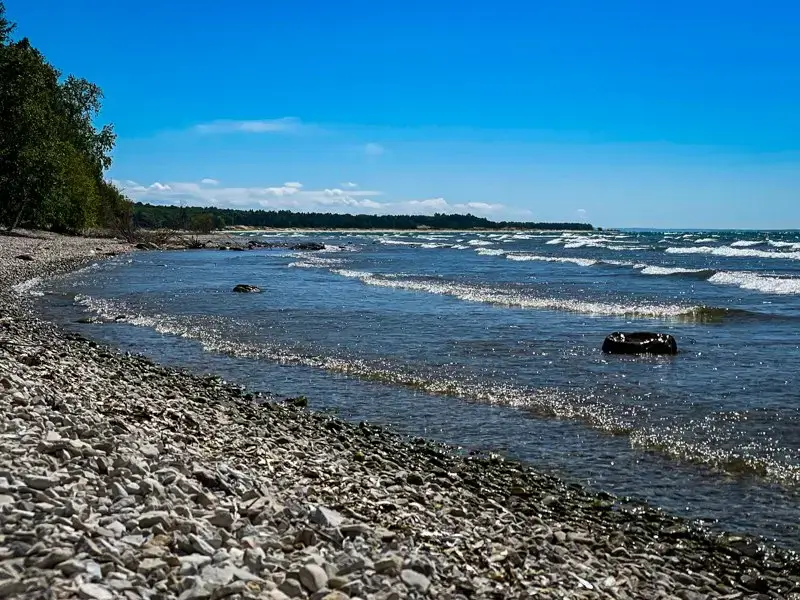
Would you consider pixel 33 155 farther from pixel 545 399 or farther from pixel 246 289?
pixel 545 399

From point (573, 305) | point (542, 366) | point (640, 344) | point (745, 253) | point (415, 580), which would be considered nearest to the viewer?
point (415, 580)

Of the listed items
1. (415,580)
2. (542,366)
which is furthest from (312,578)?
(542,366)

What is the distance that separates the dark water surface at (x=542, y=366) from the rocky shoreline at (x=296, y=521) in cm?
99

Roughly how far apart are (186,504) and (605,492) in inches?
184

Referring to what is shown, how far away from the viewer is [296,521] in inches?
230

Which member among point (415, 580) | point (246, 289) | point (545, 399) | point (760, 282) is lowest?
point (545, 399)

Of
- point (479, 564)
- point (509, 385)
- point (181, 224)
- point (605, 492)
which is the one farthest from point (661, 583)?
point (181, 224)

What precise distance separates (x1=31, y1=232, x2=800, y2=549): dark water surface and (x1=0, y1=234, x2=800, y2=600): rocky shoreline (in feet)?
3.26

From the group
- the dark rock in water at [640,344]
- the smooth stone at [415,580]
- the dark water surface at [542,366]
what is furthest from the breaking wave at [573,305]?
the smooth stone at [415,580]

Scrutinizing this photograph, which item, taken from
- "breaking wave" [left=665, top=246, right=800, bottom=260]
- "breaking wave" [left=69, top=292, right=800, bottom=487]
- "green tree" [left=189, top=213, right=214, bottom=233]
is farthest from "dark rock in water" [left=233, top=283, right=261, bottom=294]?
"green tree" [left=189, top=213, right=214, bottom=233]

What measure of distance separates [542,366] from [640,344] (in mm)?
3102

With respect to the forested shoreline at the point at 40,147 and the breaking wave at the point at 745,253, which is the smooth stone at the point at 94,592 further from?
the breaking wave at the point at 745,253

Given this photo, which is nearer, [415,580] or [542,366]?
[415,580]

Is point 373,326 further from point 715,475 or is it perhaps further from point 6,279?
point 6,279
